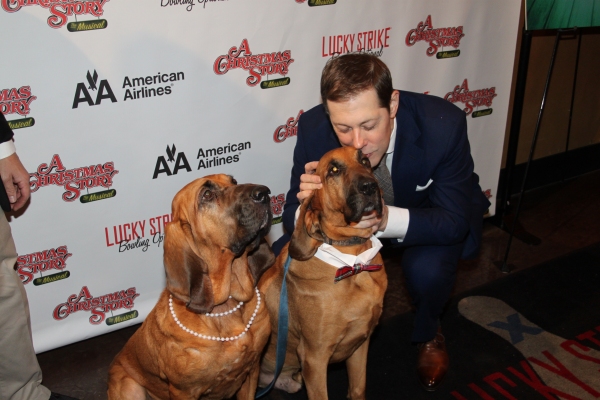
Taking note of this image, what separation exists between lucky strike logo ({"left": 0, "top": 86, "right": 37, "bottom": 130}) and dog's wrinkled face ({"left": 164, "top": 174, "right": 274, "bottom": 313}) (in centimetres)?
143

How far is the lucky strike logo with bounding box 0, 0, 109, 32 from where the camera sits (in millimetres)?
3246

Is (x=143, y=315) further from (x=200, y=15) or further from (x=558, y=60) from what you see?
(x=558, y=60)

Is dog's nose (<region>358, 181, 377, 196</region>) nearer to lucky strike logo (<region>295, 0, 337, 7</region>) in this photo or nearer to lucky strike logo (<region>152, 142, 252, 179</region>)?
lucky strike logo (<region>152, 142, 252, 179</region>)

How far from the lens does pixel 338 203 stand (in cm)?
279

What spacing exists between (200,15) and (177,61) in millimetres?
335

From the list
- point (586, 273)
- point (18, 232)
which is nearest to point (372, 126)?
point (18, 232)

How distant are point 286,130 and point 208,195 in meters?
1.88

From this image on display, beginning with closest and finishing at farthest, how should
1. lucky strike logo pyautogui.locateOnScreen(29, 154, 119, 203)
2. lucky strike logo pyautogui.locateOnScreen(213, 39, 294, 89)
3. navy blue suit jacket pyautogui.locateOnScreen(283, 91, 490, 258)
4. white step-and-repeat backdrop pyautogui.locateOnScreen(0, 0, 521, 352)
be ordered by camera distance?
navy blue suit jacket pyautogui.locateOnScreen(283, 91, 490, 258) < white step-and-repeat backdrop pyautogui.locateOnScreen(0, 0, 521, 352) < lucky strike logo pyautogui.locateOnScreen(29, 154, 119, 203) < lucky strike logo pyautogui.locateOnScreen(213, 39, 294, 89)

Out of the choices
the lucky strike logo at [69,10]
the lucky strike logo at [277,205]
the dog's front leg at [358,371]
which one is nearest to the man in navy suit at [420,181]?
the dog's front leg at [358,371]

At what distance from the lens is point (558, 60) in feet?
19.4

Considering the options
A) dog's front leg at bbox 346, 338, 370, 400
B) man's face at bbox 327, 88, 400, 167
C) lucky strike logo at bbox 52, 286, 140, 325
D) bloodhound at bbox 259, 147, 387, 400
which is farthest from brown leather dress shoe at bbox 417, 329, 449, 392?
lucky strike logo at bbox 52, 286, 140, 325

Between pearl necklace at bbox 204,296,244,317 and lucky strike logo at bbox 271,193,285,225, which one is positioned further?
lucky strike logo at bbox 271,193,285,225

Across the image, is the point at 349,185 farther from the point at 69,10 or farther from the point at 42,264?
the point at 42,264

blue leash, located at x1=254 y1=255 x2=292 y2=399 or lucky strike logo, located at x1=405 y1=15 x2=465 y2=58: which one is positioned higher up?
lucky strike logo, located at x1=405 y1=15 x2=465 y2=58
